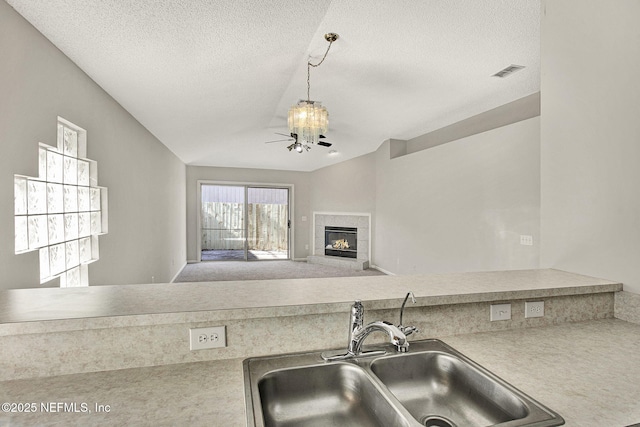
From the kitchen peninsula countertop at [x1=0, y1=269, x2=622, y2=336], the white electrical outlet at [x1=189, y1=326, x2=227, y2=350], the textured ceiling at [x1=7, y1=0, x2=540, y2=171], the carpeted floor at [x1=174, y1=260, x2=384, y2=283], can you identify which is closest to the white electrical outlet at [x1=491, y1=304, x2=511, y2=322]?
the kitchen peninsula countertop at [x1=0, y1=269, x2=622, y2=336]

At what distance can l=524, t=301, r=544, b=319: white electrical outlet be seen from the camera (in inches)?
53.3

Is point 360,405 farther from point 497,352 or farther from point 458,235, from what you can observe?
point 458,235

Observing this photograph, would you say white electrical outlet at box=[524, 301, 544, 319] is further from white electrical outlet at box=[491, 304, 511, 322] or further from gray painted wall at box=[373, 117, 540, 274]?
gray painted wall at box=[373, 117, 540, 274]

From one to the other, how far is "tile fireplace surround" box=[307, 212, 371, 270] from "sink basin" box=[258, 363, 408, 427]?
6.01m

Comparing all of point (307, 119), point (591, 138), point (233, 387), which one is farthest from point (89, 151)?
point (591, 138)

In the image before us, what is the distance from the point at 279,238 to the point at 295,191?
→ 131 cm

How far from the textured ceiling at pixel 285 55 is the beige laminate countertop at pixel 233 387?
1.70 meters

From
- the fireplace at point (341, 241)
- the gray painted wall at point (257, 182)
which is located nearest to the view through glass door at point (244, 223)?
the gray painted wall at point (257, 182)

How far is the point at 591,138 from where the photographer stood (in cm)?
156

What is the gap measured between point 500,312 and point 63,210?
96.9 inches

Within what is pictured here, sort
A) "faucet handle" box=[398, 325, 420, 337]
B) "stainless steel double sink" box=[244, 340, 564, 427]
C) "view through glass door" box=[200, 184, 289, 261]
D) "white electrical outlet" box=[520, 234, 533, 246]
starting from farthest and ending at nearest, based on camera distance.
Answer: "view through glass door" box=[200, 184, 289, 261], "white electrical outlet" box=[520, 234, 533, 246], "faucet handle" box=[398, 325, 420, 337], "stainless steel double sink" box=[244, 340, 564, 427]

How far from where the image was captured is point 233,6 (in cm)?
189

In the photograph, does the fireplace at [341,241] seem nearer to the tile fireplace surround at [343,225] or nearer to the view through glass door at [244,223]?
the tile fireplace surround at [343,225]

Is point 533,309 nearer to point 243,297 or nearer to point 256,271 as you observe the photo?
point 243,297
